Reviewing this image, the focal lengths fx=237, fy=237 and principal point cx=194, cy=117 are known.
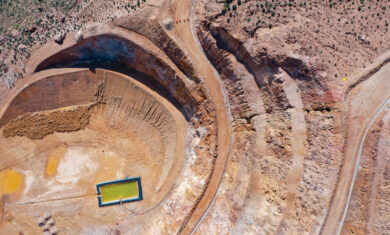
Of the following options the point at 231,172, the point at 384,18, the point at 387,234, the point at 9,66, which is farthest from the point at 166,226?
the point at 384,18

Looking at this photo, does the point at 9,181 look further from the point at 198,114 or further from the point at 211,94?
the point at 211,94

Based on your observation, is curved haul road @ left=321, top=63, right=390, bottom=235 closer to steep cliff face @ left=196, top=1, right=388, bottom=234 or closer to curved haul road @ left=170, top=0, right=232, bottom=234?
steep cliff face @ left=196, top=1, right=388, bottom=234

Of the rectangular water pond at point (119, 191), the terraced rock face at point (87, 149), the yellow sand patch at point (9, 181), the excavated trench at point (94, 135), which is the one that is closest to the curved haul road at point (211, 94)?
the excavated trench at point (94, 135)

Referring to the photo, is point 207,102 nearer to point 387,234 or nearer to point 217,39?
point 217,39

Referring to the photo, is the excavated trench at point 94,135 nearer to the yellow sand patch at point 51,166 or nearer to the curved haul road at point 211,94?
the yellow sand patch at point 51,166

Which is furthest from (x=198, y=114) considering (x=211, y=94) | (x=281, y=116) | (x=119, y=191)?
(x=119, y=191)

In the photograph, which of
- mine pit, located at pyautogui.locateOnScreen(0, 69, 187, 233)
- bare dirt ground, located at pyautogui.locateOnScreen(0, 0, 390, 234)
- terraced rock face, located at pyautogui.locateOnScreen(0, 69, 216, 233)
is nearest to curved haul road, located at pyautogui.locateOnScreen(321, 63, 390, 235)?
bare dirt ground, located at pyautogui.locateOnScreen(0, 0, 390, 234)
